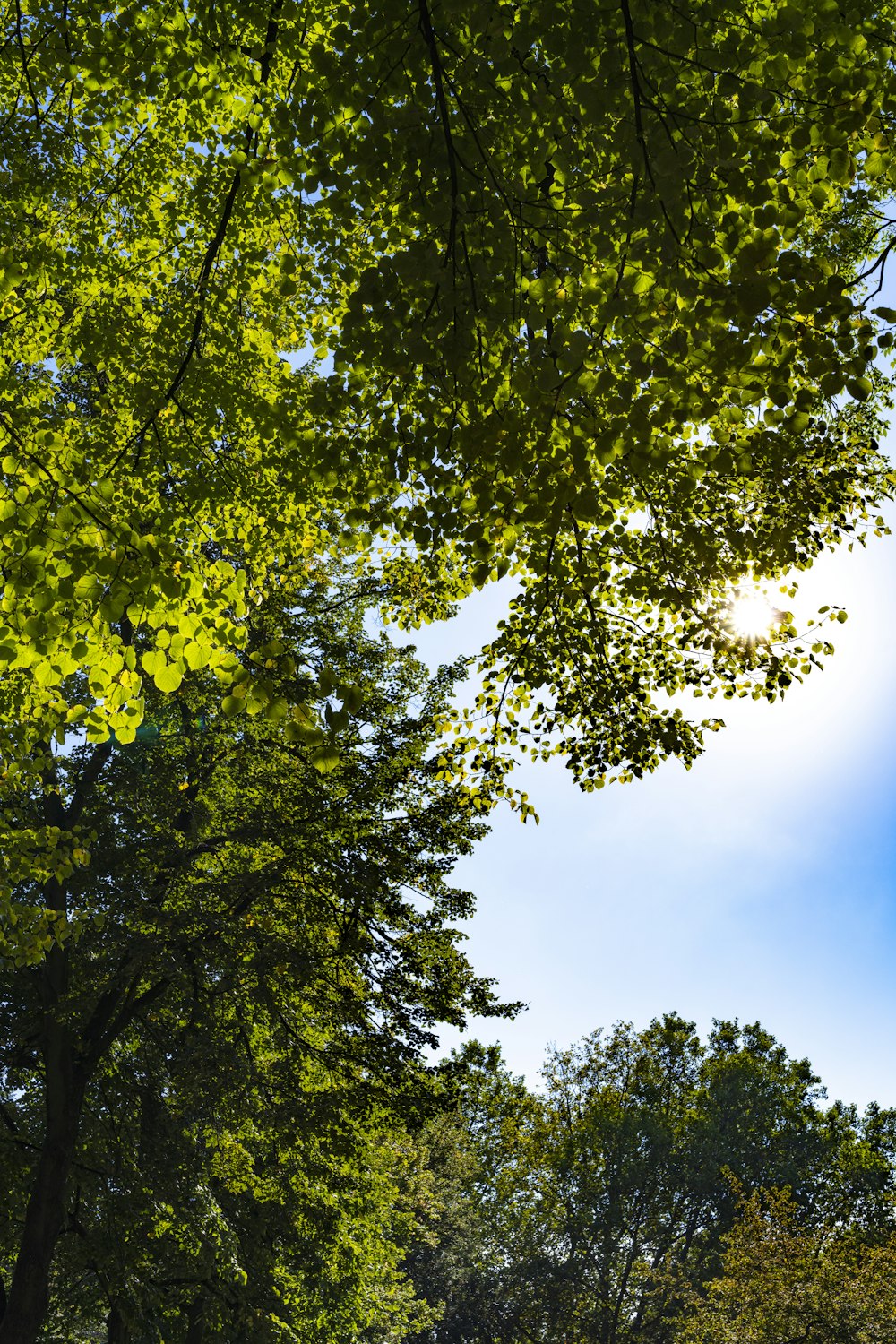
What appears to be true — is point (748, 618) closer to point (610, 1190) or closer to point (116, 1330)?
point (116, 1330)

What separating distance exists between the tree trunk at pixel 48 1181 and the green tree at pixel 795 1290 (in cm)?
1287

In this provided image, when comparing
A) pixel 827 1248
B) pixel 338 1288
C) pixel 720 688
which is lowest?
pixel 338 1288

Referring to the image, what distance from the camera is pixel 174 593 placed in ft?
→ 11.4

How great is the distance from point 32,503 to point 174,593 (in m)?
0.80

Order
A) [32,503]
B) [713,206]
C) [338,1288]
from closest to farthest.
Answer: [32,503] < [713,206] < [338,1288]

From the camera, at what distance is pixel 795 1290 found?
1683 centimetres

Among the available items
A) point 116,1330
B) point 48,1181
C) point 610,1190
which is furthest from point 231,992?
point 610,1190

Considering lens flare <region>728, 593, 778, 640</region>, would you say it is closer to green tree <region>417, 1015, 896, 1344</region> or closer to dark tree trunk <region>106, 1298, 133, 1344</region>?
dark tree trunk <region>106, 1298, 133, 1344</region>

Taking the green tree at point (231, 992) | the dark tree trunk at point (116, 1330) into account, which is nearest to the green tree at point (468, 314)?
the green tree at point (231, 992)

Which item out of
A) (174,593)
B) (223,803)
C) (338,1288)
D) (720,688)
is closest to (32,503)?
(174,593)

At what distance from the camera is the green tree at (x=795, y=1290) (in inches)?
627

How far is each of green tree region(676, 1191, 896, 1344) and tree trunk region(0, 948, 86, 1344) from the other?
42.2 ft

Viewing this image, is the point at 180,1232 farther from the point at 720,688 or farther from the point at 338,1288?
the point at 720,688

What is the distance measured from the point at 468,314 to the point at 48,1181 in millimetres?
11246
